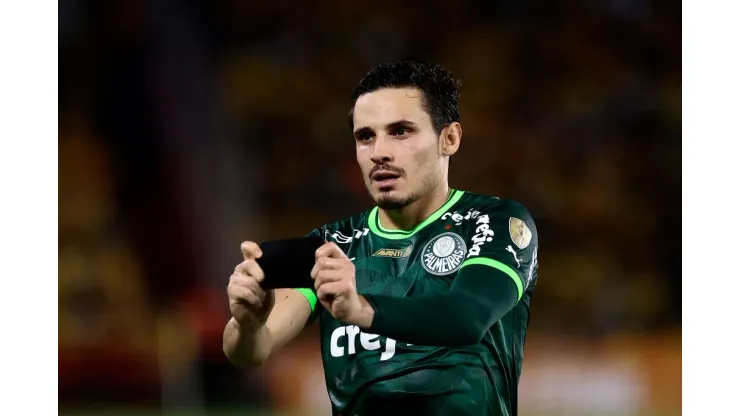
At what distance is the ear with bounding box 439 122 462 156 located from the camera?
2.58 m

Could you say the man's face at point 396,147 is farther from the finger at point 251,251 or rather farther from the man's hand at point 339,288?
the man's hand at point 339,288

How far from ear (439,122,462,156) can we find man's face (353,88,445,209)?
0.07 meters

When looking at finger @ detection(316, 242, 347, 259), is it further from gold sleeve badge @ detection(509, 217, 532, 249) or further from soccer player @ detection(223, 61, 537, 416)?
gold sleeve badge @ detection(509, 217, 532, 249)

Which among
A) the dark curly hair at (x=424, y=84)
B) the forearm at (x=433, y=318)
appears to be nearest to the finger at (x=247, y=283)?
the forearm at (x=433, y=318)

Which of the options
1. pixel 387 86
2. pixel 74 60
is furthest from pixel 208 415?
pixel 387 86

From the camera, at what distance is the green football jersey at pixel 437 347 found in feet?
7.33

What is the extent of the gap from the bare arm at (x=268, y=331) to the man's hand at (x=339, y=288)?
0.43 m

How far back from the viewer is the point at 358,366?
2.34 metres

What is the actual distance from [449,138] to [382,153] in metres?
0.32

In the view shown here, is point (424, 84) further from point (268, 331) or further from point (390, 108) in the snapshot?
point (268, 331)

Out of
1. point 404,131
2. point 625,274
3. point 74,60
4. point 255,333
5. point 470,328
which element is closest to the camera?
point 470,328

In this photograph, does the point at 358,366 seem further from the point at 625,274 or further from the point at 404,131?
the point at 625,274

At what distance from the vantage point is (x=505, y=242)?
219 cm

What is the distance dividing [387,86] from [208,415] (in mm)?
3565
